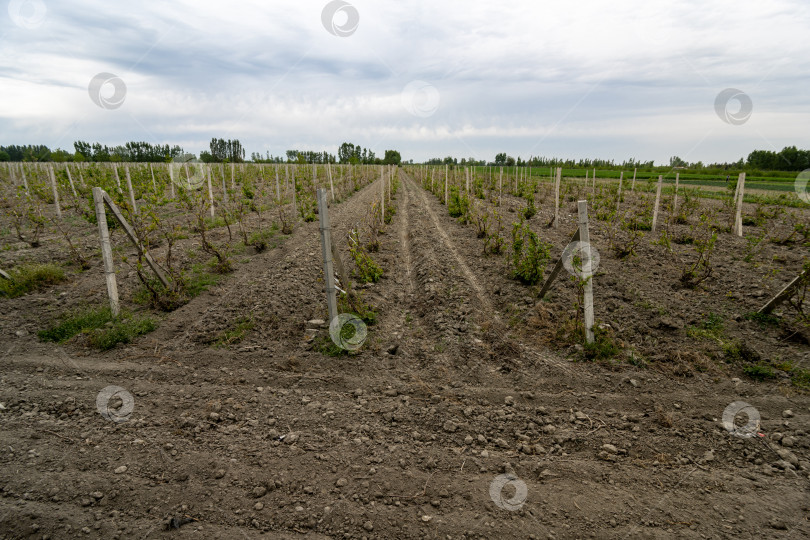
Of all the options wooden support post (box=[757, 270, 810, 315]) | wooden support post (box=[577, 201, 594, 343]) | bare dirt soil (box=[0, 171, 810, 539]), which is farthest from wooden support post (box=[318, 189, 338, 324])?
wooden support post (box=[757, 270, 810, 315])

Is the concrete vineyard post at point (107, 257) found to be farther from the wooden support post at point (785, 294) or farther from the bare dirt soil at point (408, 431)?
the wooden support post at point (785, 294)

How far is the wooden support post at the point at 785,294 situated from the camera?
4.47 m

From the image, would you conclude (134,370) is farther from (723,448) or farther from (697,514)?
(723,448)

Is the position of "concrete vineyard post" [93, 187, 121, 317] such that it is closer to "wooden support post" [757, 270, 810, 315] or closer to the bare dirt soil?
the bare dirt soil

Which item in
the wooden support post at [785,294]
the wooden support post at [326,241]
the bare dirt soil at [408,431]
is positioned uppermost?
the wooden support post at [326,241]

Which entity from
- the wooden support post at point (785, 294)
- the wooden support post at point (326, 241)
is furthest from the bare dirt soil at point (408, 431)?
the wooden support post at point (326, 241)

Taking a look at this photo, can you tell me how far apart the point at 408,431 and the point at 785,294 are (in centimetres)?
510

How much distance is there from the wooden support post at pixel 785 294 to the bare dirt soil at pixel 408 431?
0.33m

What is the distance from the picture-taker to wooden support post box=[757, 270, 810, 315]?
4475 mm

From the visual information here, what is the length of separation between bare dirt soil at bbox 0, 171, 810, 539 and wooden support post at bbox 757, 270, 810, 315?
0.33 metres

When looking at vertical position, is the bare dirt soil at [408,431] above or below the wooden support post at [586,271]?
below

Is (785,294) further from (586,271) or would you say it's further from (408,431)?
(408,431)

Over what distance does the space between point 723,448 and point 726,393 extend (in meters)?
0.97

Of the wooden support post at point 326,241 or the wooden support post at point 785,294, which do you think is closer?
the wooden support post at point 785,294
